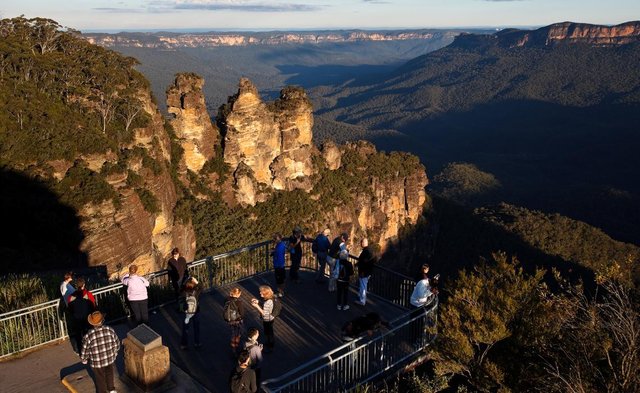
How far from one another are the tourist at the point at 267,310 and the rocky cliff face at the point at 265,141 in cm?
4656

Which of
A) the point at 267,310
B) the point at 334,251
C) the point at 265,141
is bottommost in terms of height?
the point at 265,141

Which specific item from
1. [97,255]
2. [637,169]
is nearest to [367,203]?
[97,255]

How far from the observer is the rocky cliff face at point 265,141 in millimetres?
59747

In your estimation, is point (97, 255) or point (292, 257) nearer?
point (292, 257)

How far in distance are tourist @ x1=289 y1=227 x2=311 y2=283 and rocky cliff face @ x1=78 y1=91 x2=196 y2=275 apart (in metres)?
15.2

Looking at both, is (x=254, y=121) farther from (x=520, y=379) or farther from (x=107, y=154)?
(x=520, y=379)

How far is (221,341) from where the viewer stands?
566 inches

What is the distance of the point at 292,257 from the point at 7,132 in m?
21.7

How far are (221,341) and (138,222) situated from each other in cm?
2111

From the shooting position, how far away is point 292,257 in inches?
725

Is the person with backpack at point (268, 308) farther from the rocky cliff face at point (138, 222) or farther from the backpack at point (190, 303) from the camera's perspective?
the rocky cliff face at point (138, 222)

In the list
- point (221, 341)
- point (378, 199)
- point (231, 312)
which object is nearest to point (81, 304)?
point (231, 312)

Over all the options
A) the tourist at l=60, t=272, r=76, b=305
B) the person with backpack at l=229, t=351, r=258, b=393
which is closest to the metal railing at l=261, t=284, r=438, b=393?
the person with backpack at l=229, t=351, r=258, b=393

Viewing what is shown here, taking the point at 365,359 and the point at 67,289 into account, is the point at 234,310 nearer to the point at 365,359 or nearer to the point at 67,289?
the point at 365,359
